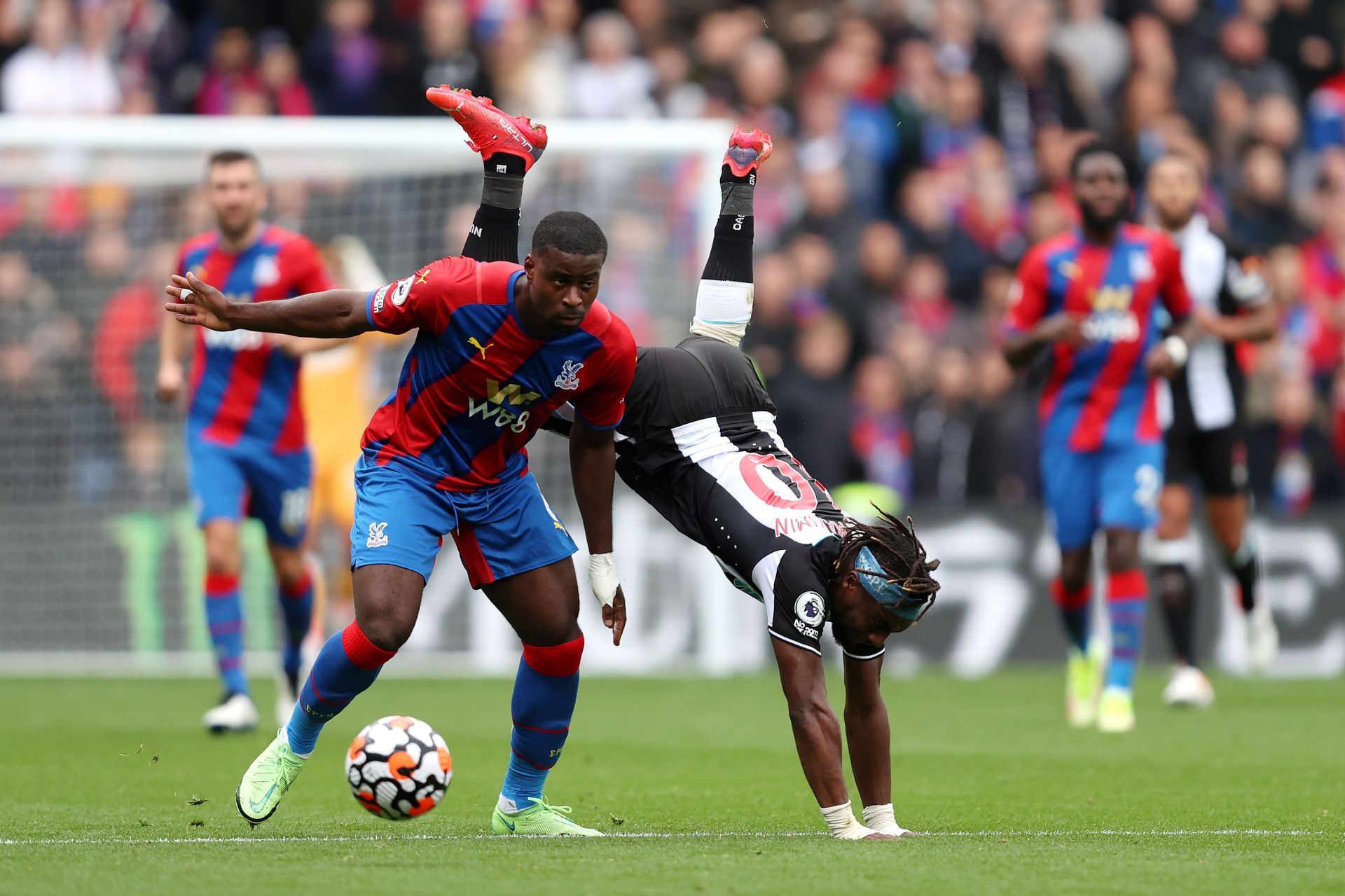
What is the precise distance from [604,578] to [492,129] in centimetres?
173

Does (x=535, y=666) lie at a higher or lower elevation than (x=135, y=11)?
lower

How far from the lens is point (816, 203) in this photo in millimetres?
16156

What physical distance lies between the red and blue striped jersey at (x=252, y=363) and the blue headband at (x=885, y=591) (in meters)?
4.69

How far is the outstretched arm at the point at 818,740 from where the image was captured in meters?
6.10

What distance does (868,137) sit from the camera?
1698cm

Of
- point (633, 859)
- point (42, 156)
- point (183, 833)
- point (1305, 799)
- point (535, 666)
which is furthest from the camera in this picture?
point (42, 156)

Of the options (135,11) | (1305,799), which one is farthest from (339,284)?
(1305,799)

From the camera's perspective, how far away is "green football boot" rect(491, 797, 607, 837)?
645 cm

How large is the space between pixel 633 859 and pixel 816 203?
11143 millimetres

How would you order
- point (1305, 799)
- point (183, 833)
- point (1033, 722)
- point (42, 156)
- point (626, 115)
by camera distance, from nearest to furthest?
point (183, 833) < point (1305, 799) < point (1033, 722) < point (42, 156) < point (626, 115)

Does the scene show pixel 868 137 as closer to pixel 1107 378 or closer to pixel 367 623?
pixel 1107 378

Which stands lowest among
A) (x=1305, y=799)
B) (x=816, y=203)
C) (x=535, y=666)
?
(x=1305, y=799)

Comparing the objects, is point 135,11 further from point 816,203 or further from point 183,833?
point 183,833

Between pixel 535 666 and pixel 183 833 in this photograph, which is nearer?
pixel 183 833
